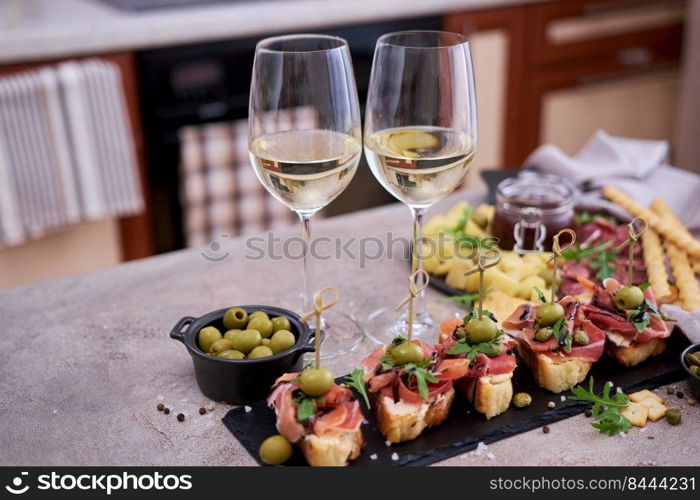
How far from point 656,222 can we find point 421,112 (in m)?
0.53

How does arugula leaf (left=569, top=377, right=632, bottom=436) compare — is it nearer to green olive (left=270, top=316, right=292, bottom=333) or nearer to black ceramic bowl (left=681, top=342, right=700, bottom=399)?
black ceramic bowl (left=681, top=342, right=700, bottom=399)

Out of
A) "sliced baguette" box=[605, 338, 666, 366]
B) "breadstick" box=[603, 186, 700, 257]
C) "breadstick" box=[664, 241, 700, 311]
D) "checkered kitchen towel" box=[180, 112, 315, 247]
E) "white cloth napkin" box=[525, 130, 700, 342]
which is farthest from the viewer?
"checkered kitchen towel" box=[180, 112, 315, 247]

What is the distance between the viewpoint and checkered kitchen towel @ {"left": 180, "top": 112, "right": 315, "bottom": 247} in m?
2.53

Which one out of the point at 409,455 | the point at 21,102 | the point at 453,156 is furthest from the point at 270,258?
the point at 21,102

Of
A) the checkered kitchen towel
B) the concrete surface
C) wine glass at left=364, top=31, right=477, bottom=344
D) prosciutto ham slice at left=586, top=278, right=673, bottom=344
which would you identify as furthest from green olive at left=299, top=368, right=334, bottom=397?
the checkered kitchen towel

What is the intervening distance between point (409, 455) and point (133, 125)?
1.81 metres

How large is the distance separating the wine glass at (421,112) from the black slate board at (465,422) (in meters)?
0.22

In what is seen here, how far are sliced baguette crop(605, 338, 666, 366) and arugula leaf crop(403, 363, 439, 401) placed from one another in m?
0.29

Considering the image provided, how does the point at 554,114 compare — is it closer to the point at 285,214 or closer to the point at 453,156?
the point at 285,214

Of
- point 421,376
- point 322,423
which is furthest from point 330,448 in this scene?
point 421,376

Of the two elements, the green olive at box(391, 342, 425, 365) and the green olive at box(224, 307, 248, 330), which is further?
the green olive at box(224, 307, 248, 330)

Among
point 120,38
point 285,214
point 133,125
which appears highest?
point 120,38

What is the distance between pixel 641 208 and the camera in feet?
Answer: 4.75

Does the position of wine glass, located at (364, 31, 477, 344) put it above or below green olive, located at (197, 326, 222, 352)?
above
